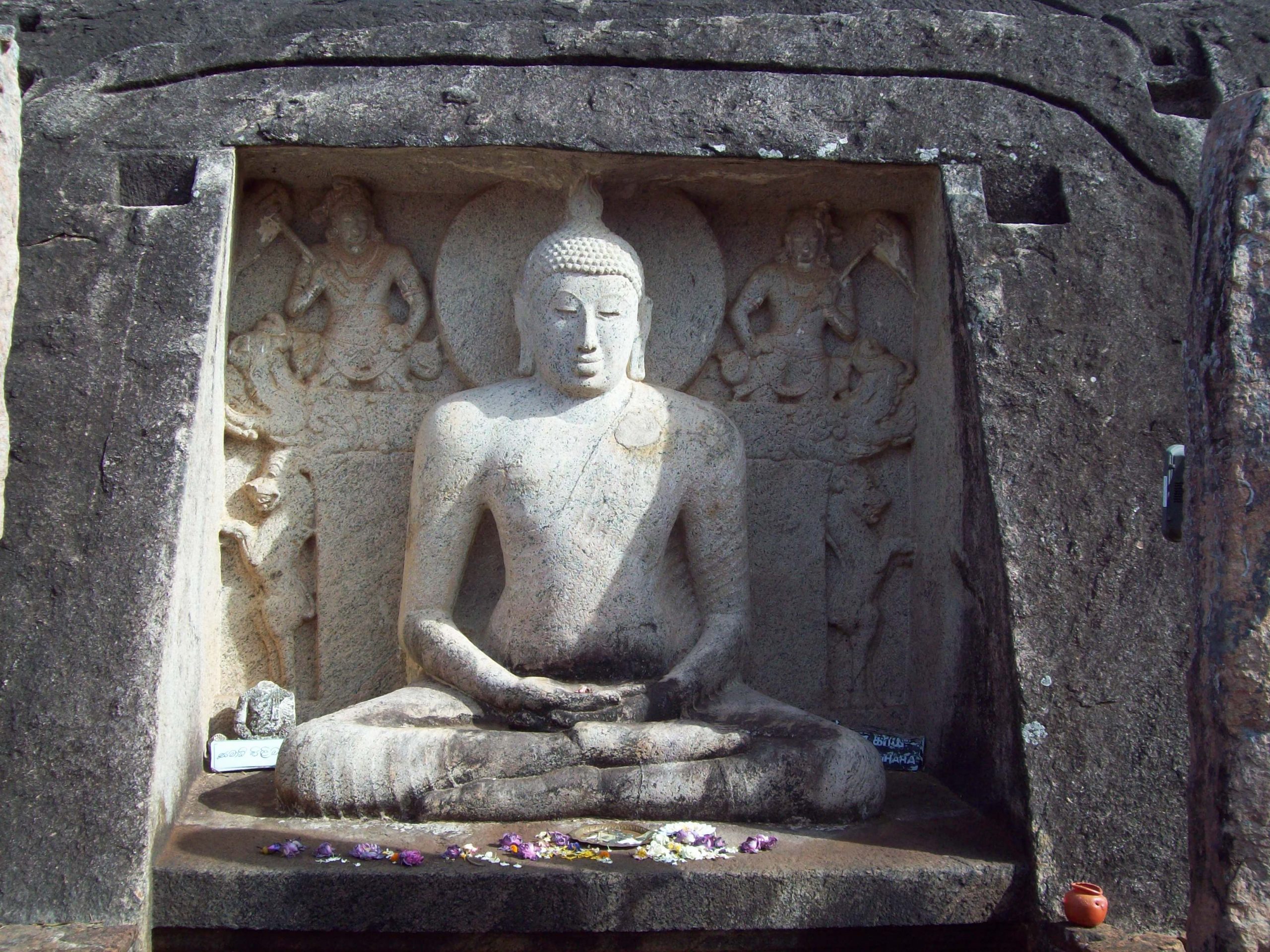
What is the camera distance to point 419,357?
5.12m

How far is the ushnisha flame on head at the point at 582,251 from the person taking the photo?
4.73 m

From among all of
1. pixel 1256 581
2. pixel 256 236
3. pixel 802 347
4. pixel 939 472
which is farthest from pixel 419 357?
pixel 1256 581

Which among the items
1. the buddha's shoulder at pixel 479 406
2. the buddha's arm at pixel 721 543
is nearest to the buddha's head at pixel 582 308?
the buddha's shoulder at pixel 479 406

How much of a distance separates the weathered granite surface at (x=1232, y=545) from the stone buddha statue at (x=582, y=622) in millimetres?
1437

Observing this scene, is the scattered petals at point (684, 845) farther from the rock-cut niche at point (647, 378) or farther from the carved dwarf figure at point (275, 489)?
the carved dwarf figure at point (275, 489)

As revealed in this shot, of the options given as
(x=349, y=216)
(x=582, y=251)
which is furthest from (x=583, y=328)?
(x=349, y=216)

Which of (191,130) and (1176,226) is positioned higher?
(191,130)

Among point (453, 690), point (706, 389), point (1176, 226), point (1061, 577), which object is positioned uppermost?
point (1176, 226)

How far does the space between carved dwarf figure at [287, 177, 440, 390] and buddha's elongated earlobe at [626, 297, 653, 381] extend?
0.85 m

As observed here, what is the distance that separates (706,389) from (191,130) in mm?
2083

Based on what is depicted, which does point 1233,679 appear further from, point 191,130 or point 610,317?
point 191,130

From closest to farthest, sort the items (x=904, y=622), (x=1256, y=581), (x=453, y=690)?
(x=1256, y=581) → (x=453, y=690) → (x=904, y=622)

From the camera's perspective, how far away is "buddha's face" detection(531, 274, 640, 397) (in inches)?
185

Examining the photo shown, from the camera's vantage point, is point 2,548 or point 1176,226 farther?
point 1176,226
